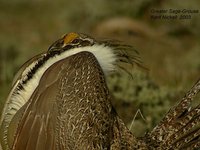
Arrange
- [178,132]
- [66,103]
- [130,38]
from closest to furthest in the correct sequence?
1. [66,103]
2. [178,132]
3. [130,38]

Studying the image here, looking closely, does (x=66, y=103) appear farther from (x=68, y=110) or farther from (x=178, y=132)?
(x=178, y=132)

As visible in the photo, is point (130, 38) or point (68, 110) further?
point (130, 38)

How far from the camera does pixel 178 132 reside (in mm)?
3748

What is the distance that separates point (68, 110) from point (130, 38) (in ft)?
22.3

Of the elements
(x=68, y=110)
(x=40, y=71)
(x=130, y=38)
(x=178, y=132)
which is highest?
(x=130, y=38)

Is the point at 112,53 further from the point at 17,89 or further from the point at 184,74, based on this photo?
the point at 184,74

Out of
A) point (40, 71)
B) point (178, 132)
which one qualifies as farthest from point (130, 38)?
point (40, 71)

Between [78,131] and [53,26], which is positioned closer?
[78,131]

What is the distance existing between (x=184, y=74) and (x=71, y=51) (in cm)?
406

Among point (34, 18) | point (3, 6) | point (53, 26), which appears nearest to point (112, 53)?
point (53, 26)

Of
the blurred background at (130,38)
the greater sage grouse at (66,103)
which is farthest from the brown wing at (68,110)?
the blurred background at (130,38)

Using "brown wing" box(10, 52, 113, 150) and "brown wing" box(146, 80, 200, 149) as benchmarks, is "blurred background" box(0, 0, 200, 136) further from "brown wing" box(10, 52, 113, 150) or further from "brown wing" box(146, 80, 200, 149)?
"brown wing" box(10, 52, 113, 150)

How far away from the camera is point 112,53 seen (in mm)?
3350

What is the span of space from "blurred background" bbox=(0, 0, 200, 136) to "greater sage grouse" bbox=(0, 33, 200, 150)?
4.97 ft
